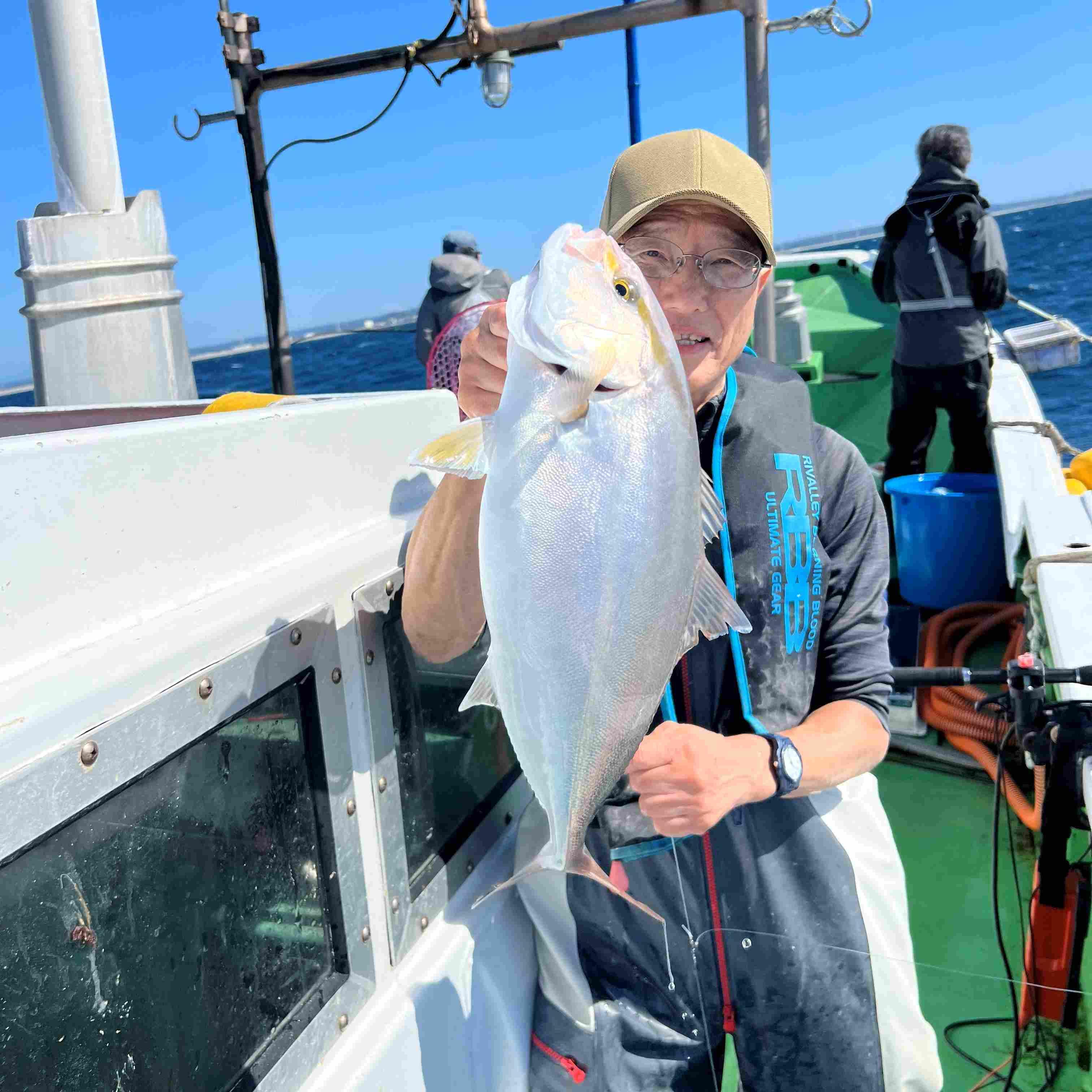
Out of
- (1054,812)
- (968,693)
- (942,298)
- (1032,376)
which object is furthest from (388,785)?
(1032,376)

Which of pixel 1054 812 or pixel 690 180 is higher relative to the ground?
pixel 690 180

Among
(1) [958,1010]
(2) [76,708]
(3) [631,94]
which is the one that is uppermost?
(3) [631,94]

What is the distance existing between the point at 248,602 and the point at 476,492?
38 centimetres

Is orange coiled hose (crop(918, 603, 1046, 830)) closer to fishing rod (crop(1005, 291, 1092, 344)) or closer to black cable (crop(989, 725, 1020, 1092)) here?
black cable (crop(989, 725, 1020, 1092))

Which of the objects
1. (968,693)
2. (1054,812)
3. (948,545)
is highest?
(948,545)

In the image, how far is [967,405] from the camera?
632cm

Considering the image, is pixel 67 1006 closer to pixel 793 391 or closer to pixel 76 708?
pixel 76 708

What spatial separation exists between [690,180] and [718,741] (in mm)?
1011

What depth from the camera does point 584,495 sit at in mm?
1209

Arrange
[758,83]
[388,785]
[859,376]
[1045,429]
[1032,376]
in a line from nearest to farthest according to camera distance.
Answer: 1. [388,785]
2. [758,83]
3. [1045,429]
4. [859,376]
5. [1032,376]

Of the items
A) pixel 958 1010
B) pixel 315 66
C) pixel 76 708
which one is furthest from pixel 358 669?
pixel 315 66

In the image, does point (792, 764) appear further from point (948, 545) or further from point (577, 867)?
point (948, 545)

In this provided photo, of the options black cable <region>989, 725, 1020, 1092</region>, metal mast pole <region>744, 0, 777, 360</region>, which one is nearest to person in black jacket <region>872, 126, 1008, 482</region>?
metal mast pole <region>744, 0, 777, 360</region>

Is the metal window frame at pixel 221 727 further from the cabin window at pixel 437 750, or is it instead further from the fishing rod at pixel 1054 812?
the fishing rod at pixel 1054 812
